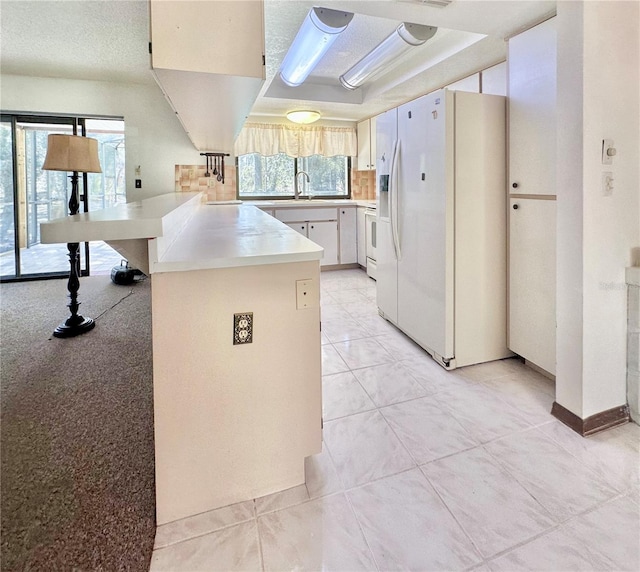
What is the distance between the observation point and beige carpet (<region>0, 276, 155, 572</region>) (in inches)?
50.5

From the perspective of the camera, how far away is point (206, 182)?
5090mm

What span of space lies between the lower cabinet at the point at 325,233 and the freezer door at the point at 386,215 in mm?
2008

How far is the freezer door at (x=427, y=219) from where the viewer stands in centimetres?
243

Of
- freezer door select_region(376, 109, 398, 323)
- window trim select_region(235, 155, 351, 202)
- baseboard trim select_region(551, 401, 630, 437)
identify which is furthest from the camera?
window trim select_region(235, 155, 351, 202)

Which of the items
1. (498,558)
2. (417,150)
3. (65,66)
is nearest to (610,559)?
(498,558)

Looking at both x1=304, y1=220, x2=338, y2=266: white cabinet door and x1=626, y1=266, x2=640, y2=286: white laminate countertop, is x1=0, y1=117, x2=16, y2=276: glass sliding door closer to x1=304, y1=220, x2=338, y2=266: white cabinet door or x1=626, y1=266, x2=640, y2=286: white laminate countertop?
x1=304, y1=220, x2=338, y2=266: white cabinet door

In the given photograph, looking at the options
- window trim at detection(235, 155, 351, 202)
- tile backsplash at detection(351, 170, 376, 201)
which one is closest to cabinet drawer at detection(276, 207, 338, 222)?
window trim at detection(235, 155, 351, 202)

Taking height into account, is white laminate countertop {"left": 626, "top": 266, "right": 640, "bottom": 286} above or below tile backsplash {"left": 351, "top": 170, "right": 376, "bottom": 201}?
below

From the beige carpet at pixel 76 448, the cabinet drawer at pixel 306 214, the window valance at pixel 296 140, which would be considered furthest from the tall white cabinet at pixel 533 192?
the window valance at pixel 296 140

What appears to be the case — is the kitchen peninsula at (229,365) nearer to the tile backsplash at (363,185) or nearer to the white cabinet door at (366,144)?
the white cabinet door at (366,144)

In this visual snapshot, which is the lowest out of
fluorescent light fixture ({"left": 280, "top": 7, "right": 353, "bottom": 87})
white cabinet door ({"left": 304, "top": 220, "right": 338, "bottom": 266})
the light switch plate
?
the light switch plate

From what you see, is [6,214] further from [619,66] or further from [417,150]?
[619,66]

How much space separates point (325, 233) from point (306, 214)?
383mm

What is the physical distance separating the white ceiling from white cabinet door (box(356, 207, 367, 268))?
4.60 feet
